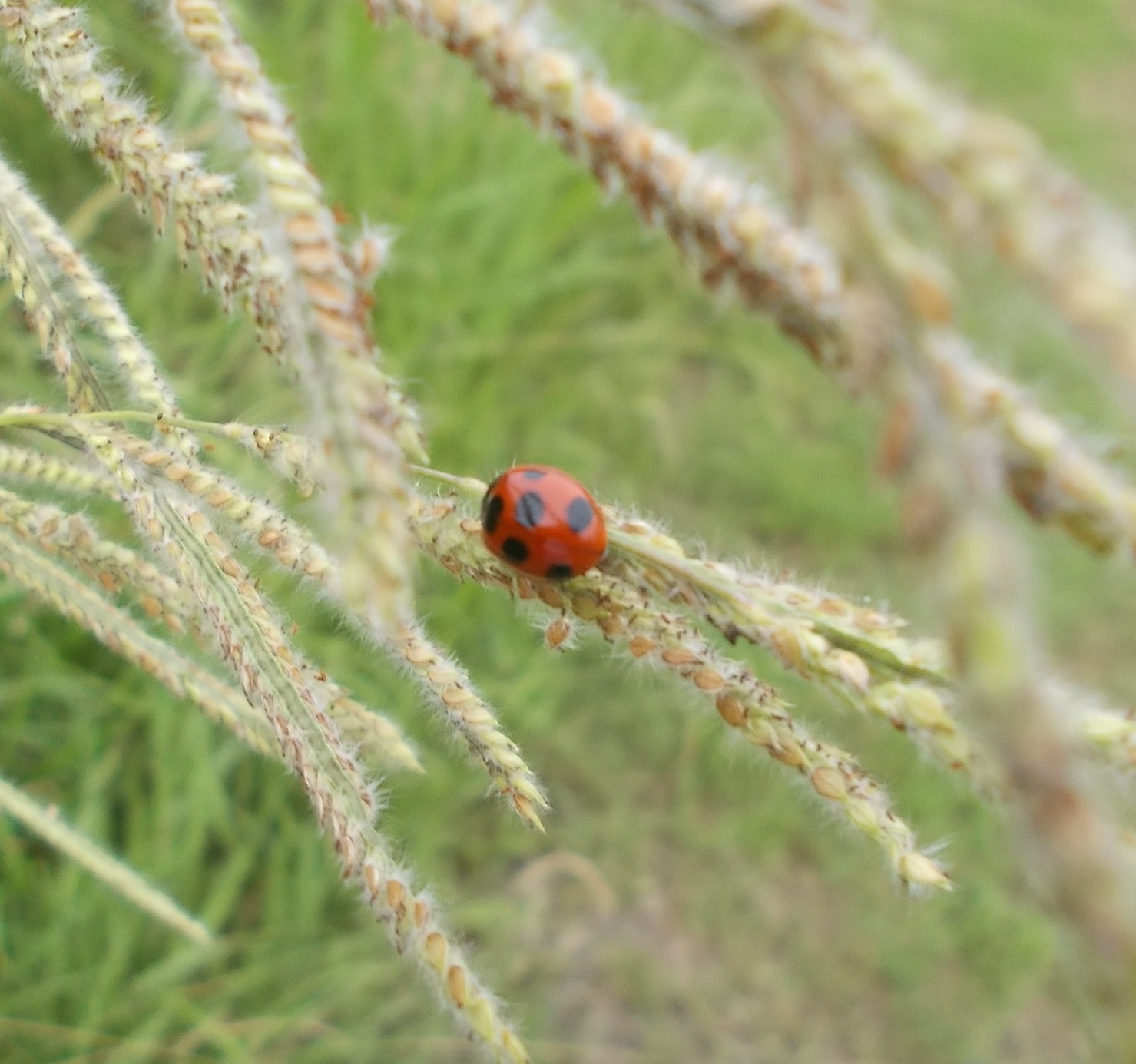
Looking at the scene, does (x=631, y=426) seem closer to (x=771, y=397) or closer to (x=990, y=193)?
(x=771, y=397)

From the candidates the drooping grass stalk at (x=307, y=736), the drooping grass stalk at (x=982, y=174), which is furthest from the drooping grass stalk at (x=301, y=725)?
the drooping grass stalk at (x=982, y=174)

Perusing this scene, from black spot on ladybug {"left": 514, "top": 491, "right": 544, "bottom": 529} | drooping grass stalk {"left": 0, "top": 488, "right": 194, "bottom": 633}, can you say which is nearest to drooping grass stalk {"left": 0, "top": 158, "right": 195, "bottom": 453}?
drooping grass stalk {"left": 0, "top": 488, "right": 194, "bottom": 633}

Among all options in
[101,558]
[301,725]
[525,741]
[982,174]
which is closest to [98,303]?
[101,558]

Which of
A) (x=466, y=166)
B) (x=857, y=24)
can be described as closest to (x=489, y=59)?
(x=857, y=24)

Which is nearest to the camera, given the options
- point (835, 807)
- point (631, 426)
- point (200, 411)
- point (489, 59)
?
point (489, 59)

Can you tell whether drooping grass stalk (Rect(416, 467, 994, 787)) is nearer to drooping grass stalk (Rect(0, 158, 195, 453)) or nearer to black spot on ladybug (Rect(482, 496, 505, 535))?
black spot on ladybug (Rect(482, 496, 505, 535))

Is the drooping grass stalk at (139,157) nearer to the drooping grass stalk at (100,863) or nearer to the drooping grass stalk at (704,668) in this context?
the drooping grass stalk at (704,668)
